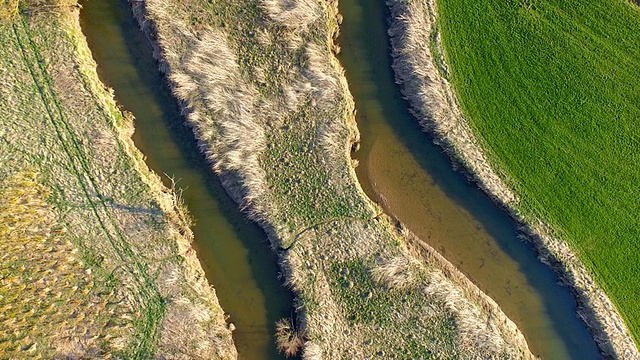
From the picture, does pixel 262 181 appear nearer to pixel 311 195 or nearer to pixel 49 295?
pixel 311 195

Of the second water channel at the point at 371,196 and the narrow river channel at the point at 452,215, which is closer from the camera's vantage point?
the second water channel at the point at 371,196

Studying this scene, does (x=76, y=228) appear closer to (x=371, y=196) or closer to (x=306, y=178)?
(x=306, y=178)

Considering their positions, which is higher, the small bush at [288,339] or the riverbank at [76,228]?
the riverbank at [76,228]

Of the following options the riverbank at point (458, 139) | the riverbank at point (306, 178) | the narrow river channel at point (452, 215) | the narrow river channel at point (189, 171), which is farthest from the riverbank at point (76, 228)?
the riverbank at point (458, 139)

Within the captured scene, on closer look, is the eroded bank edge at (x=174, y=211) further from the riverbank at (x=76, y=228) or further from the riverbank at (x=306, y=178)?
the riverbank at (x=306, y=178)

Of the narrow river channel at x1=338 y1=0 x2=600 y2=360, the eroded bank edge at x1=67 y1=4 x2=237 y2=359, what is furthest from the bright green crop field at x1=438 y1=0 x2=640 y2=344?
the eroded bank edge at x1=67 y1=4 x2=237 y2=359

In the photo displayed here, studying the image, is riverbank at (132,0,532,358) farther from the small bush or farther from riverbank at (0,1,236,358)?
riverbank at (0,1,236,358)
